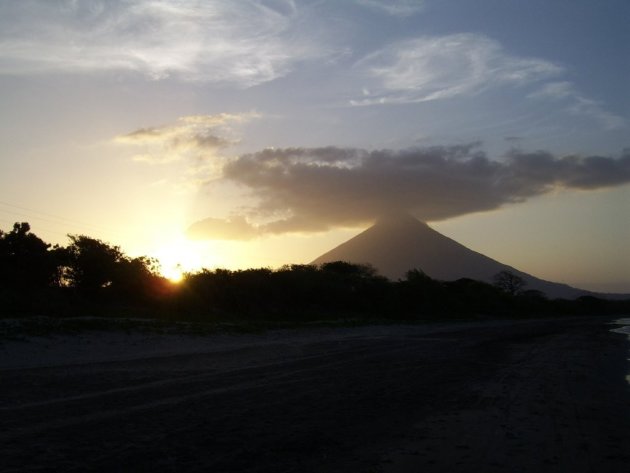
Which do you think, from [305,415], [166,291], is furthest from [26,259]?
[305,415]

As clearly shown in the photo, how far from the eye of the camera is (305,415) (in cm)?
1020

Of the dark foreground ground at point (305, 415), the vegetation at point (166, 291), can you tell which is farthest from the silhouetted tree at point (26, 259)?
the dark foreground ground at point (305, 415)

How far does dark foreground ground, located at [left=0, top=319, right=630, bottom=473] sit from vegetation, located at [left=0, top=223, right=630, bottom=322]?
52.6 ft

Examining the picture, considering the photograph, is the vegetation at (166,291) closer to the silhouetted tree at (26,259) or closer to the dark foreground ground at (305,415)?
the silhouetted tree at (26,259)

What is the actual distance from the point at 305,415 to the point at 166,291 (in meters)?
33.1

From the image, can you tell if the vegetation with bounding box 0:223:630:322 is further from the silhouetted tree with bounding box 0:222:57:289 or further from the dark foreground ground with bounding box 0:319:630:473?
the dark foreground ground with bounding box 0:319:630:473

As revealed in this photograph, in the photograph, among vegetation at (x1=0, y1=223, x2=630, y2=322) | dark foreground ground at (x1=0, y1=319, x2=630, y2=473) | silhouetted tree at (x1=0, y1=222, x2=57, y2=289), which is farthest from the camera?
silhouetted tree at (x1=0, y1=222, x2=57, y2=289)

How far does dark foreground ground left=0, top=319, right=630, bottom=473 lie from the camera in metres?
7.44

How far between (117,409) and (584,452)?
23.2 feet

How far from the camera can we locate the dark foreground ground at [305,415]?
7438 mm

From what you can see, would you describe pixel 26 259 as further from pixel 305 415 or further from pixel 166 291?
pixel 305 415

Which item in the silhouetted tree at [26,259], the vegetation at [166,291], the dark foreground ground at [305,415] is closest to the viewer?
the dark foreground ground at [305,415]

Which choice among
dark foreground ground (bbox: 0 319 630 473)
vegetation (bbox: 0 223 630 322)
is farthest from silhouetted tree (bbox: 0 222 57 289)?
dark foreground ground (bbox: 0 319 630 473)

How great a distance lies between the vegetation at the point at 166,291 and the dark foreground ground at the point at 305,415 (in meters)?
16.0
